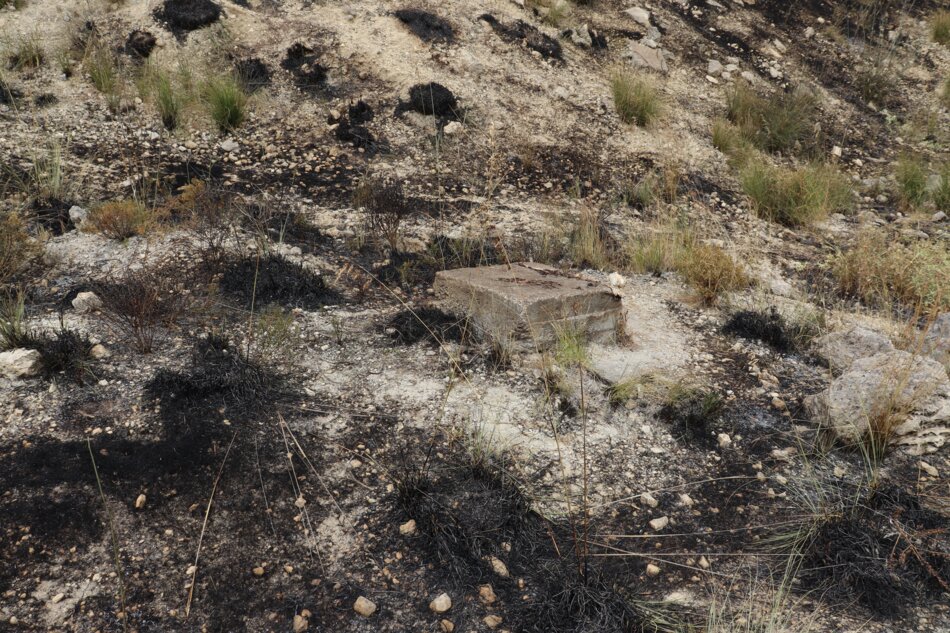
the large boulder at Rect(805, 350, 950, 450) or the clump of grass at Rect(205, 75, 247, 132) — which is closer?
the large boulder at Rect(805, 350, 950, 450)

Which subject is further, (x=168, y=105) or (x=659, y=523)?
(x=168, y=105)

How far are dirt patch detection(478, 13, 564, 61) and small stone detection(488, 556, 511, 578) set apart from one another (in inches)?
216

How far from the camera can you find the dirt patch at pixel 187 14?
19.4ft

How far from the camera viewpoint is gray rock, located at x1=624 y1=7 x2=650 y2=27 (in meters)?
7.43

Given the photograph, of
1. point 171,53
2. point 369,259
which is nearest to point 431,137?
point 369,259

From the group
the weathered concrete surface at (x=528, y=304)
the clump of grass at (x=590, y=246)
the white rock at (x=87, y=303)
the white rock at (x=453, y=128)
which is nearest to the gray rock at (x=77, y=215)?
the white rock at (x=87, y=303)

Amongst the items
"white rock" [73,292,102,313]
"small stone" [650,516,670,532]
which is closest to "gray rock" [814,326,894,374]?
"small stone" [650,516,670,532]

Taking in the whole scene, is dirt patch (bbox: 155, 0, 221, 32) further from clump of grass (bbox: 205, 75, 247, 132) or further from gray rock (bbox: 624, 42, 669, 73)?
gray rock (bbox: 624, 42, 669, 73)

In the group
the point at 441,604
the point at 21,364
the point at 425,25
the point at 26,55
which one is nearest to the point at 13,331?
the point at 21,364

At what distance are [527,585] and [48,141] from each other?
15.6 ft

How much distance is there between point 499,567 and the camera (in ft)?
7.41

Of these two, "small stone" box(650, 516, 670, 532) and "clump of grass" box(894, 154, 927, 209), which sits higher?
"clump of grass" box(894, 154, 927, 209)

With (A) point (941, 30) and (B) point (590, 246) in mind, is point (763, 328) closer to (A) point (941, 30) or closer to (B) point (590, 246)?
(B) point (590, 246)

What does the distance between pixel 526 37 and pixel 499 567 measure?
Answer: 5.66 meters
